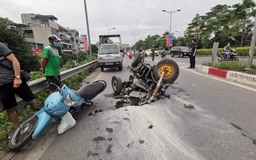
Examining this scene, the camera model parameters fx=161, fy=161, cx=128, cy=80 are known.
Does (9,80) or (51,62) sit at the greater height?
(51,62)

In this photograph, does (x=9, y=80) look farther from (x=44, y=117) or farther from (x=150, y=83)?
(x=150, y=83)

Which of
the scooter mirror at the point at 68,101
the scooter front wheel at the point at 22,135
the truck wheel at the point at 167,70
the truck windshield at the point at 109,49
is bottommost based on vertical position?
the scooter front wheel at the point at 22,135

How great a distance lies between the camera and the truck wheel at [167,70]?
4676mm

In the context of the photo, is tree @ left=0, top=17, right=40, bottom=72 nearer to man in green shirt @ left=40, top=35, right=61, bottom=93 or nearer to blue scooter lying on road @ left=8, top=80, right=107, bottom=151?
man in green shirt @ left=40, top=35, right=61, bottom=93

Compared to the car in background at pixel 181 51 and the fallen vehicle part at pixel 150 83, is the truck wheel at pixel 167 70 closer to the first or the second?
the fallen vehicle part at pixel 150 83

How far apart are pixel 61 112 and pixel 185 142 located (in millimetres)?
2190

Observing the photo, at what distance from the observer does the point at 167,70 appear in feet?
15.5

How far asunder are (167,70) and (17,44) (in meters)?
21.8

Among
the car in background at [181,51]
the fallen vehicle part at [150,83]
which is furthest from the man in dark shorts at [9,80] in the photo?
the car in background at [181,51]

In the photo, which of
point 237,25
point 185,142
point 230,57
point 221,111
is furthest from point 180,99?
point 237,25

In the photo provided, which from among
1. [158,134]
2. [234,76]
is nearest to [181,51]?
[234,76]

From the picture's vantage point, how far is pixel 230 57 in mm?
12906

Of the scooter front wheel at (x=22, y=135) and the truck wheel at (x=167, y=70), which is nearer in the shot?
the scooter front wheel at (x=22, y=135)

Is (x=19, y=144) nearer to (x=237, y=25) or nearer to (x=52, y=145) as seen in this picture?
(x=52, y=145)
